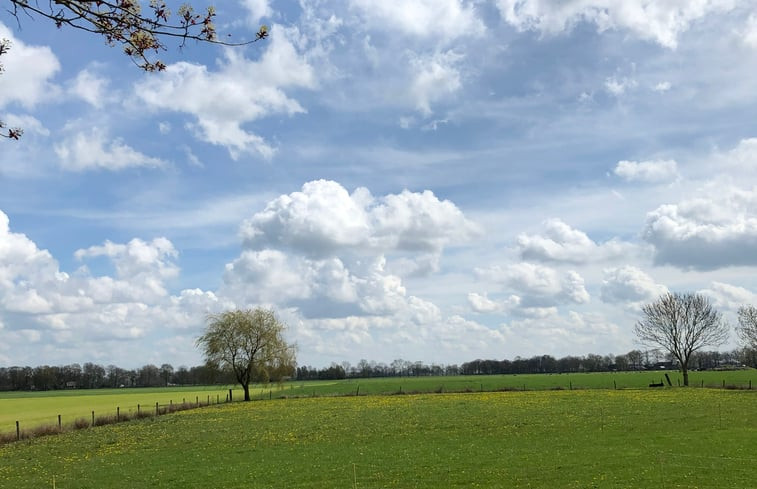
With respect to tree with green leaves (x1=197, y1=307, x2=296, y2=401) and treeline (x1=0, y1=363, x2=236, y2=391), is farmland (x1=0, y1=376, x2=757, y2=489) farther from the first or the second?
treeline (x1=0, y1=363, x2=236, y2=391)

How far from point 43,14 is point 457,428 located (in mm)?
29609

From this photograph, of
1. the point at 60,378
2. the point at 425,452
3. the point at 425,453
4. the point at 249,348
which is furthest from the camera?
the point at 60,378

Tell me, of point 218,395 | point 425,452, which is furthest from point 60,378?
point 425,452

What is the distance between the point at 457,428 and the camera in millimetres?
31328

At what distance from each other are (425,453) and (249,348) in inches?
2207

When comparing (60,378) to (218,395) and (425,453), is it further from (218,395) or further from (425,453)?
(425,453)

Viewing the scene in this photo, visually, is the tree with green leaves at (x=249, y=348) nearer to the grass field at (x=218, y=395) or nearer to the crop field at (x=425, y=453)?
the grass field at (x=218, y=395)

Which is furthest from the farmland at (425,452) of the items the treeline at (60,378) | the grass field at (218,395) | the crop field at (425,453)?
the treeline at (60,378)

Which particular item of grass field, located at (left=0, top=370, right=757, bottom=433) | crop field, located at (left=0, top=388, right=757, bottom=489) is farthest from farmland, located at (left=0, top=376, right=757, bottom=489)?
grass field, located at (left=0, top=370, right=757, bottom=433)

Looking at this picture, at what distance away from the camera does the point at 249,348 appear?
7588 centimetres

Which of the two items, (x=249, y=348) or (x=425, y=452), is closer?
(x=425, y=452)

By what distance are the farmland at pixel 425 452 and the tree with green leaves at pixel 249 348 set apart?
3522 centimetres

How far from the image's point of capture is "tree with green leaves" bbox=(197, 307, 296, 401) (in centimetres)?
7456

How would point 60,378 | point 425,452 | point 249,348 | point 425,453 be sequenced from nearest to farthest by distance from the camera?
point 425,453 → point 425,452 → point 249,348 → point 60,378
